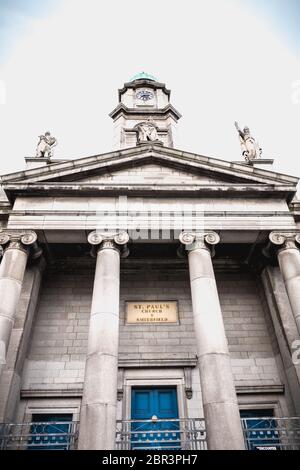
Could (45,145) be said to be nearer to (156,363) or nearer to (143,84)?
→ (156,363)

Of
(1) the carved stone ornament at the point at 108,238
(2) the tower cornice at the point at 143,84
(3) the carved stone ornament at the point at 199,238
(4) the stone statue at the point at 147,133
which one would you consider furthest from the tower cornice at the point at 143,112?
(1) the carved stone ornament at the point at 108,238

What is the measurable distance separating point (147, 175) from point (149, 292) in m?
4.61

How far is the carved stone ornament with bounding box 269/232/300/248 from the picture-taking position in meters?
11.5

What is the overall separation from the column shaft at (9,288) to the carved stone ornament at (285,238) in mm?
8306

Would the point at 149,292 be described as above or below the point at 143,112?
below

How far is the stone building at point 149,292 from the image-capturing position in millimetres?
10086

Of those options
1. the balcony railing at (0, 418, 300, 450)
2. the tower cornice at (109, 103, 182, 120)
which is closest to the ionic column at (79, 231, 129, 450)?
the balcony railing at (0, 418, 300, 450)

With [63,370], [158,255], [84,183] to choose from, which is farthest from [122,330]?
[84,183]

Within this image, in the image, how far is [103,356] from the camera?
8805mm

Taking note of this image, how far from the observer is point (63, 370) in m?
11.5

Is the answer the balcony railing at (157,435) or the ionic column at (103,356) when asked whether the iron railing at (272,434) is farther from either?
the ionic column at (103,356)

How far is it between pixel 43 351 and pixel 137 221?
564 cm

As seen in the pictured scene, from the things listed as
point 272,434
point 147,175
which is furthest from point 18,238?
point 272,434
